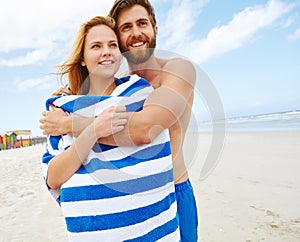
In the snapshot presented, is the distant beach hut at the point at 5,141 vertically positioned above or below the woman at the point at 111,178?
above

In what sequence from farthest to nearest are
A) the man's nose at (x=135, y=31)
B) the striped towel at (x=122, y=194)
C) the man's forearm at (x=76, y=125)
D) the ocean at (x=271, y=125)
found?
the ocean at (x=271, y=125), the man's nose at (x=135, y=31), the man's forearm at (x=76, y=125), the striped towel at (x=122, y=194)

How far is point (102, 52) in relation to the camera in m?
1.44

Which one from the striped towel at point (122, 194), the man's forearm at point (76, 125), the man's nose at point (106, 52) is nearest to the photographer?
the striped towel at point (122, 194)

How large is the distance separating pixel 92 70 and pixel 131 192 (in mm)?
672

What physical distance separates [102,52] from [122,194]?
2.31 ft

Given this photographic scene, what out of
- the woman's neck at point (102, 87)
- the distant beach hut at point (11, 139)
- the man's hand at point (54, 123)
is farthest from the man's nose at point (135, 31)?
the distant beach hut at point (11, 139)

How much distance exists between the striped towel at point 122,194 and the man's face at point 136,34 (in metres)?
0.43

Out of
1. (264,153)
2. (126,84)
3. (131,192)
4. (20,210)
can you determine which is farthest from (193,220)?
(264,153)

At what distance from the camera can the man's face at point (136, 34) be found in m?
1.61

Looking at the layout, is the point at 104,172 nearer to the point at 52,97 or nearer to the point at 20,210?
the point at 52,97

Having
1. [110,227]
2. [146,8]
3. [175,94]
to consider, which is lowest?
[110,227]

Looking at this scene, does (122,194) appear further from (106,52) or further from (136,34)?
(136,34)

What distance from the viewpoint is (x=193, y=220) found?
159 cm

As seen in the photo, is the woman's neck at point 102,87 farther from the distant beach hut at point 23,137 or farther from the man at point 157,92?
the distant beach hut at point 23,137
